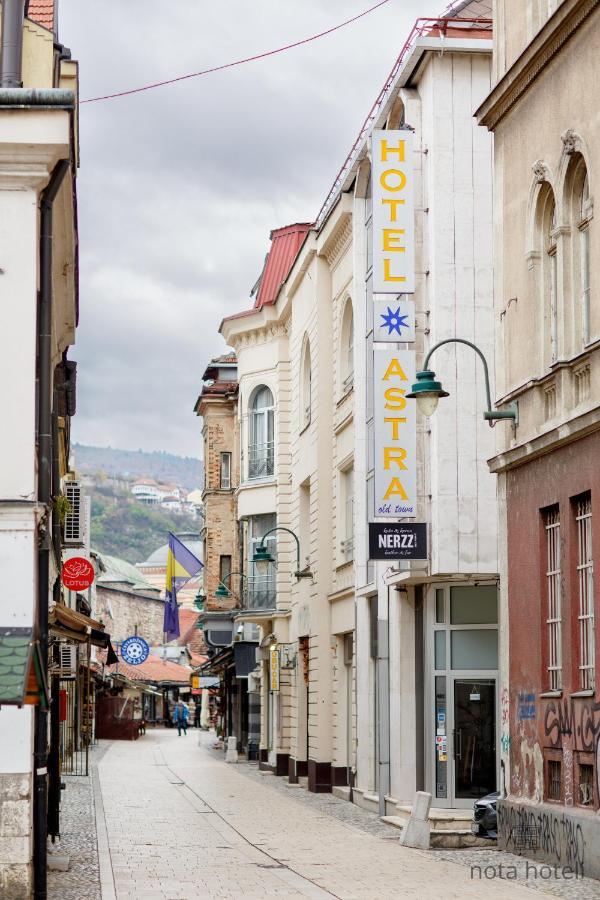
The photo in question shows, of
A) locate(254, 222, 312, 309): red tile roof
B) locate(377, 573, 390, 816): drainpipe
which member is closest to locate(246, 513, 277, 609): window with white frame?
locate(254, 222, 312, 309): red tile roof

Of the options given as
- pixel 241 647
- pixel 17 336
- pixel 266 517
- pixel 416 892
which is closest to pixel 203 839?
pixel 416 892

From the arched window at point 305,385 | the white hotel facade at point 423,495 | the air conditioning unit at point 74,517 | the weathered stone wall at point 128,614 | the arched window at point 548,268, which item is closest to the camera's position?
the arched window at point 548,268

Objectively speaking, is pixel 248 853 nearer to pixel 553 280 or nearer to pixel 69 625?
pixel 69 625

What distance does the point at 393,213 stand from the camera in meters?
25.4

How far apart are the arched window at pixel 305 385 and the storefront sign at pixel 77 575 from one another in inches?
294

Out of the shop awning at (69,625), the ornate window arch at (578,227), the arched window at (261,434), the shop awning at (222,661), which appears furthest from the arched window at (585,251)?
the shop awning at (222,661)

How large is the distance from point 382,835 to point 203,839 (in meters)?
2.68

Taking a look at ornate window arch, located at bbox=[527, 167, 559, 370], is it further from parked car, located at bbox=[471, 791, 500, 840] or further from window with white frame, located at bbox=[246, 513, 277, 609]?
window with white frame, located at bbox=[246, 513, 277, 609]

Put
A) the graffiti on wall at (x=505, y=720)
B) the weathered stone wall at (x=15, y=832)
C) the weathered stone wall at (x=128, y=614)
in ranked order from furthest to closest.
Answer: the weathered stone wall at (x=128, y=614) → the graffiti on wall at (x=505, y=720) → the weathered stone wall at (x=15, y=832)

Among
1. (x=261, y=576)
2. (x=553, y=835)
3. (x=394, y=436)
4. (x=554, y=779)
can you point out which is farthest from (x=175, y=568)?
(x=553, y=835)

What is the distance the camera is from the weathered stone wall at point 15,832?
45.3 ft

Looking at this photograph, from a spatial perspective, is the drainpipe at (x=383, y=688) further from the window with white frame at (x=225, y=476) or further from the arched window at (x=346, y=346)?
the window with white frame at (x=225, y=476)

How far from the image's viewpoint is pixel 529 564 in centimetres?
1981

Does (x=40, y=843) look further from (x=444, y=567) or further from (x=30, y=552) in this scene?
(x=444, y=567)
